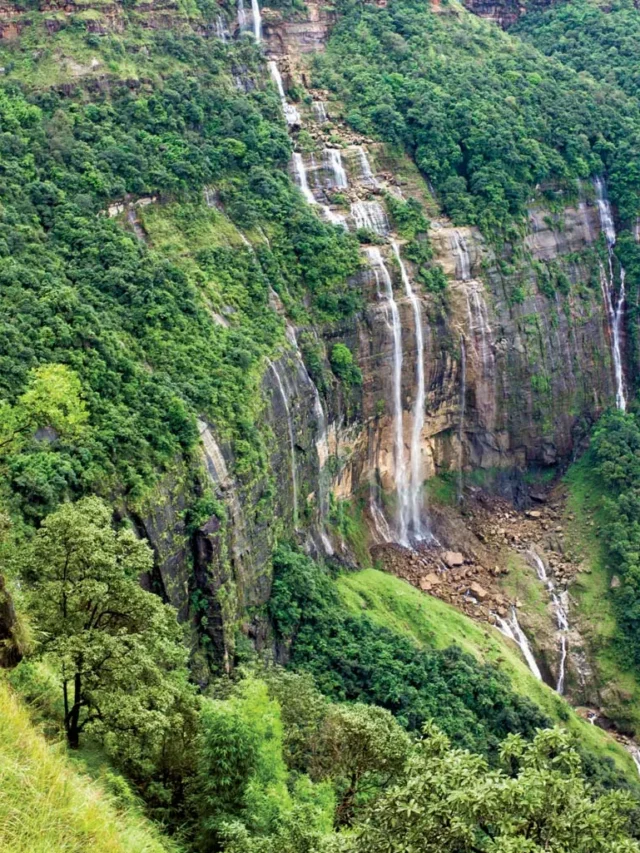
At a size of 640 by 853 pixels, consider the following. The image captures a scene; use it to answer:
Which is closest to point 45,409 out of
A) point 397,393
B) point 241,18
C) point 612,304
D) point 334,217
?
point 397,393

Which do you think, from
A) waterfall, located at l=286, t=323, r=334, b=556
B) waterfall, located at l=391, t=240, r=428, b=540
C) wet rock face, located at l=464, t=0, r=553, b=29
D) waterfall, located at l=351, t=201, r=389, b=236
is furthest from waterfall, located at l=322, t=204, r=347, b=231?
wet rock face, located at l=464, t=0, r=553, b=29

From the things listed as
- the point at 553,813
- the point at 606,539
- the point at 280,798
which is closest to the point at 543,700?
the point at 606,539

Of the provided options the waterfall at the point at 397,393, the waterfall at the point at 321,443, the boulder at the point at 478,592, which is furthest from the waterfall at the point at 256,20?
the boulder at the point at 478,592

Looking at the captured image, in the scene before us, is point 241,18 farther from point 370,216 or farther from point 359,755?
point 359,755

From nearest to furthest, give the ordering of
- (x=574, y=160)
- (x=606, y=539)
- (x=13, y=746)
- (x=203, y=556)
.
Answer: (x=13, y=746), (x=203, y=556), (x=606, y=539), (x=574, y=160)

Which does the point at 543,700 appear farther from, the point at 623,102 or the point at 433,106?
the point at 623,102

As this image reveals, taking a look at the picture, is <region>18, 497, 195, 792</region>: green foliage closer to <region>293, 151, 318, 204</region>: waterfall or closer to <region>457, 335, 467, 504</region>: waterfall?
<region>457, 335, 467, 504</region>: waterfall
